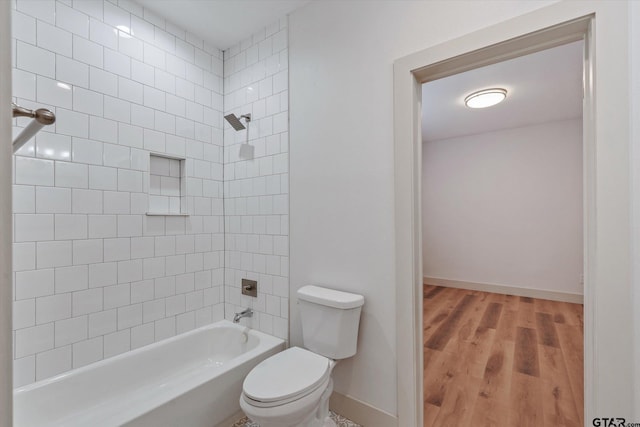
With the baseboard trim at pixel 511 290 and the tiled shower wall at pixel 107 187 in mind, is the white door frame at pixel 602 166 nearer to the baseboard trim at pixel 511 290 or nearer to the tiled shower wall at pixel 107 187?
the tiled shower wall at pixel 107 187

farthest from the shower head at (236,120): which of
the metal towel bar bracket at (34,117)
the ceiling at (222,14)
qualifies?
the metal towel bar bracket at (34,117)

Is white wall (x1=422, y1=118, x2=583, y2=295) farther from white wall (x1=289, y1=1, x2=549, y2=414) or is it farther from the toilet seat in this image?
the toilet seat

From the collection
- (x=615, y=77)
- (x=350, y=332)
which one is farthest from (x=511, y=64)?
(x=350, y=332)

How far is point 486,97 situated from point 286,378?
10.2ft

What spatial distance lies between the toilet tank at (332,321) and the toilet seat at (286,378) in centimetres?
9

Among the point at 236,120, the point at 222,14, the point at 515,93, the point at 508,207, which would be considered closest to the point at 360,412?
the point at 236,120

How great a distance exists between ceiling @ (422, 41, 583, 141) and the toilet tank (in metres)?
2.12

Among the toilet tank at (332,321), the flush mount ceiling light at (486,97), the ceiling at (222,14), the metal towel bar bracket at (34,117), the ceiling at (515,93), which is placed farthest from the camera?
the flush mount ceiling light at (486,97)

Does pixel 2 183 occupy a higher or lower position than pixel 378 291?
higher

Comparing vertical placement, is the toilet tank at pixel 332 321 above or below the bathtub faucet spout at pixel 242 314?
above

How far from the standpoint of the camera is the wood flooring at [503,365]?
177 centimetres

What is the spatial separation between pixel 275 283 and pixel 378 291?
2.63ft

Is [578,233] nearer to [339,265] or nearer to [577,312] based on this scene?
[577,312]

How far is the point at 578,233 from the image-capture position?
12.3 feet
